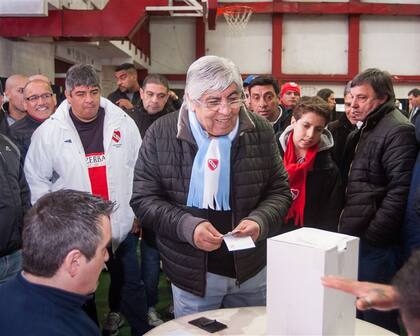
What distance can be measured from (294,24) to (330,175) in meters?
9.24

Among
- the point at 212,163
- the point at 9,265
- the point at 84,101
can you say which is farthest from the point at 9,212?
the point at 212,163

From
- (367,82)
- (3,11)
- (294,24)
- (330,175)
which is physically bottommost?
(330,175)

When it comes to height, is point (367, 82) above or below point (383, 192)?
above

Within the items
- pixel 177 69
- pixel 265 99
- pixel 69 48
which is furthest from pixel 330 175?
pixel 177 69

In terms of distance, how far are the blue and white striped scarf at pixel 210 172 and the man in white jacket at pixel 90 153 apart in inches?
39.9

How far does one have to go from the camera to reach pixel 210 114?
5.97 feet

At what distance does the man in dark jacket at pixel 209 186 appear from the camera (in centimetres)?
181

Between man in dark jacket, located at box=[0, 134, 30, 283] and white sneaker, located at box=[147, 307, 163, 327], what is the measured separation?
128 cm

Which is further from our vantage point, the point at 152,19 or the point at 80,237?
the point at 152,19

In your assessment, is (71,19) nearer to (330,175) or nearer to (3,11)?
(3,11)

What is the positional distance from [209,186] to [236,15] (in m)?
8.83

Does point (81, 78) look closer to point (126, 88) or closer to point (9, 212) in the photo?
point (9, 212)

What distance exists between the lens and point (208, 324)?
5.38 ft

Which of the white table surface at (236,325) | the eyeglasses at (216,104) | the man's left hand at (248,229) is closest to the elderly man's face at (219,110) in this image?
the eyeglasses at (216,104)
